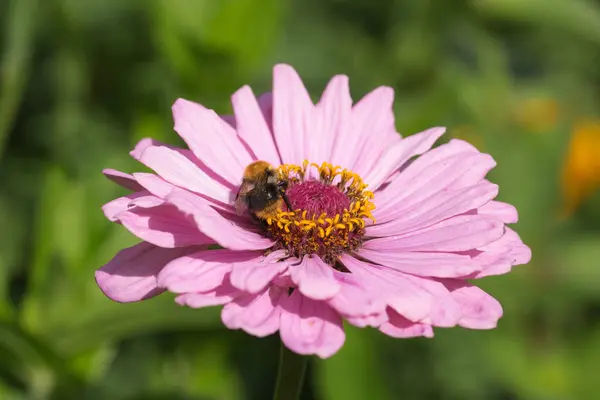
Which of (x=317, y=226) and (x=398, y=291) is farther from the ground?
(x=317, y=226)

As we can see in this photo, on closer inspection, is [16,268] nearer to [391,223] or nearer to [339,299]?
[391,223]

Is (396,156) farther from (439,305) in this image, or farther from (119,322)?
(119,322)

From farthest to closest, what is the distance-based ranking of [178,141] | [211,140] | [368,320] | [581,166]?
[581,166]
[178,141]
[211,140]
[368,320]

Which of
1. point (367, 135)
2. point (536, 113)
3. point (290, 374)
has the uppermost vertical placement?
point (536, 113)

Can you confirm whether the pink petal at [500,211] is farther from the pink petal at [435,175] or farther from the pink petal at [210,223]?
the pink petal at [210,223]

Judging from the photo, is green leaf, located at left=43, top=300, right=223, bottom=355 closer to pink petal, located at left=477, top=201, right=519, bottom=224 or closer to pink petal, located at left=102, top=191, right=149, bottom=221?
pink petal, located at left=102, top=191, right=149, bottom=221

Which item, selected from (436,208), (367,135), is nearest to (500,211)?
(436,208)

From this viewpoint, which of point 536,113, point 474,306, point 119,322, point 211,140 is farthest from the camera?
point 536,113
